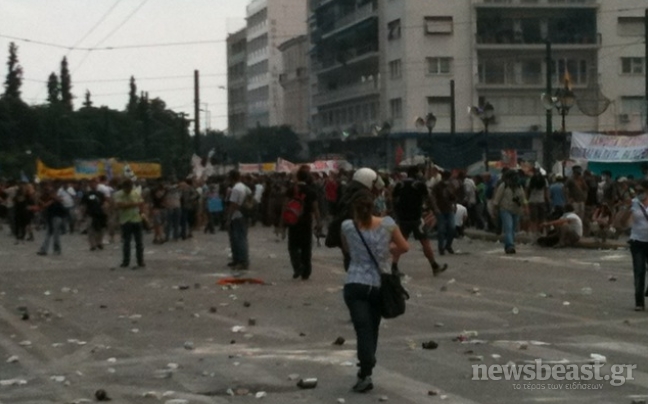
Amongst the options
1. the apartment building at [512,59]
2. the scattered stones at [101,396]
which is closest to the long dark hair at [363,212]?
the scattered stones at [101,396]

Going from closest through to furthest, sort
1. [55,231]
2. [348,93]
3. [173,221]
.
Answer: [55,231]
[173,221]
[348,93]

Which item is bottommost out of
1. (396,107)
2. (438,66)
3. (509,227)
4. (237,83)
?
Result: (509,227)

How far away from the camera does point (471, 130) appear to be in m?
86.5

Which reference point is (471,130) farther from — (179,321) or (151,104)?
(179,321)

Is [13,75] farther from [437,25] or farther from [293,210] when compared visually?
[293,210]

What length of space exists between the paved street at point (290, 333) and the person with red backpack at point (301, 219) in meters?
0.50

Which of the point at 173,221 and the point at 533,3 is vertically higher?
the point at 533,3

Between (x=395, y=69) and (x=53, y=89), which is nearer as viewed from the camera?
(x=395, y=69)

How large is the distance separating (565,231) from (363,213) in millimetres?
20286

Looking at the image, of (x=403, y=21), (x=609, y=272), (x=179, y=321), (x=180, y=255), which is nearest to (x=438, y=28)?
(x=403, y=21)

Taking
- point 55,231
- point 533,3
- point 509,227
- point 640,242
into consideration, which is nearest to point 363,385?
point 640,242

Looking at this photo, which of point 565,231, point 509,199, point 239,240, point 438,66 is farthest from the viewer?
point 438,66

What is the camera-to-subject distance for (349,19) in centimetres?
9975

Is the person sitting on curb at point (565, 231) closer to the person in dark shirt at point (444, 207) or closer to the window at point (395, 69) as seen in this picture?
the person in dark shirt at point (444, 207)
